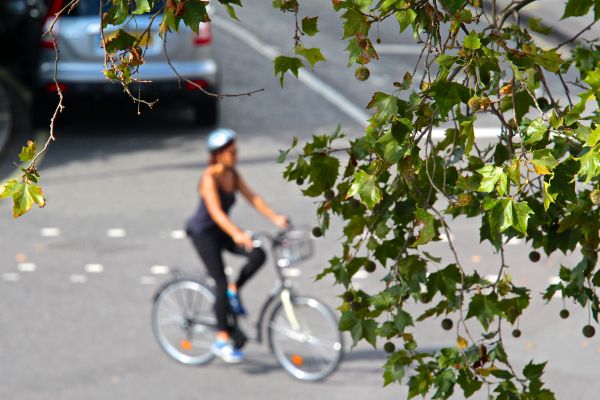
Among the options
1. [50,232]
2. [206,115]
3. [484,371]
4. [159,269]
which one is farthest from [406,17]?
[206,115]

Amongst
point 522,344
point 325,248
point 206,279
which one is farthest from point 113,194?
point 522,344

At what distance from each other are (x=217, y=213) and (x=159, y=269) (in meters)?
2.78

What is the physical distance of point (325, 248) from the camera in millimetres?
13219

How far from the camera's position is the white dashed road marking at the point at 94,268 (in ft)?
41.6

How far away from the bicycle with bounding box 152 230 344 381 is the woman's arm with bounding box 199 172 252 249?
180 mm

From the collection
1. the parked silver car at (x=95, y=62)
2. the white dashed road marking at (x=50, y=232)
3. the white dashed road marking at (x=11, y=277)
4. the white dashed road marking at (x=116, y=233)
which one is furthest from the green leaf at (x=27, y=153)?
the parked silver car at (x=95, y=62)

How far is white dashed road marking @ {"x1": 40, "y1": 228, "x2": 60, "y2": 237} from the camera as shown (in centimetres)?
1389

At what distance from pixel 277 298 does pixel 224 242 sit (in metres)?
0.60

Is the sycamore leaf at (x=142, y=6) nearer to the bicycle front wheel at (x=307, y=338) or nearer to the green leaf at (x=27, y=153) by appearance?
the green leaf at (x=27, y=153)

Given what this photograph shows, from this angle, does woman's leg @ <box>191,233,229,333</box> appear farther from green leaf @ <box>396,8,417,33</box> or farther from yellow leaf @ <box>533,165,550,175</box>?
yellow leaf @ <box>533,165,550,175</box>

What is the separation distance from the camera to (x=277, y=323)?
10445 mm

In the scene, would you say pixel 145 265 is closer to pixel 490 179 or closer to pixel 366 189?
pixel 366 189

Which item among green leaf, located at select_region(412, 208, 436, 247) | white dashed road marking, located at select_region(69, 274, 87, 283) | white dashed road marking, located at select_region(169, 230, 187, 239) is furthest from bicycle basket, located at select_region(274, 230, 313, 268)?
green leaf, located at select_region(412, 208, 436, 247)

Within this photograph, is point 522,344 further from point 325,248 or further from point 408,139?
point 408,139
